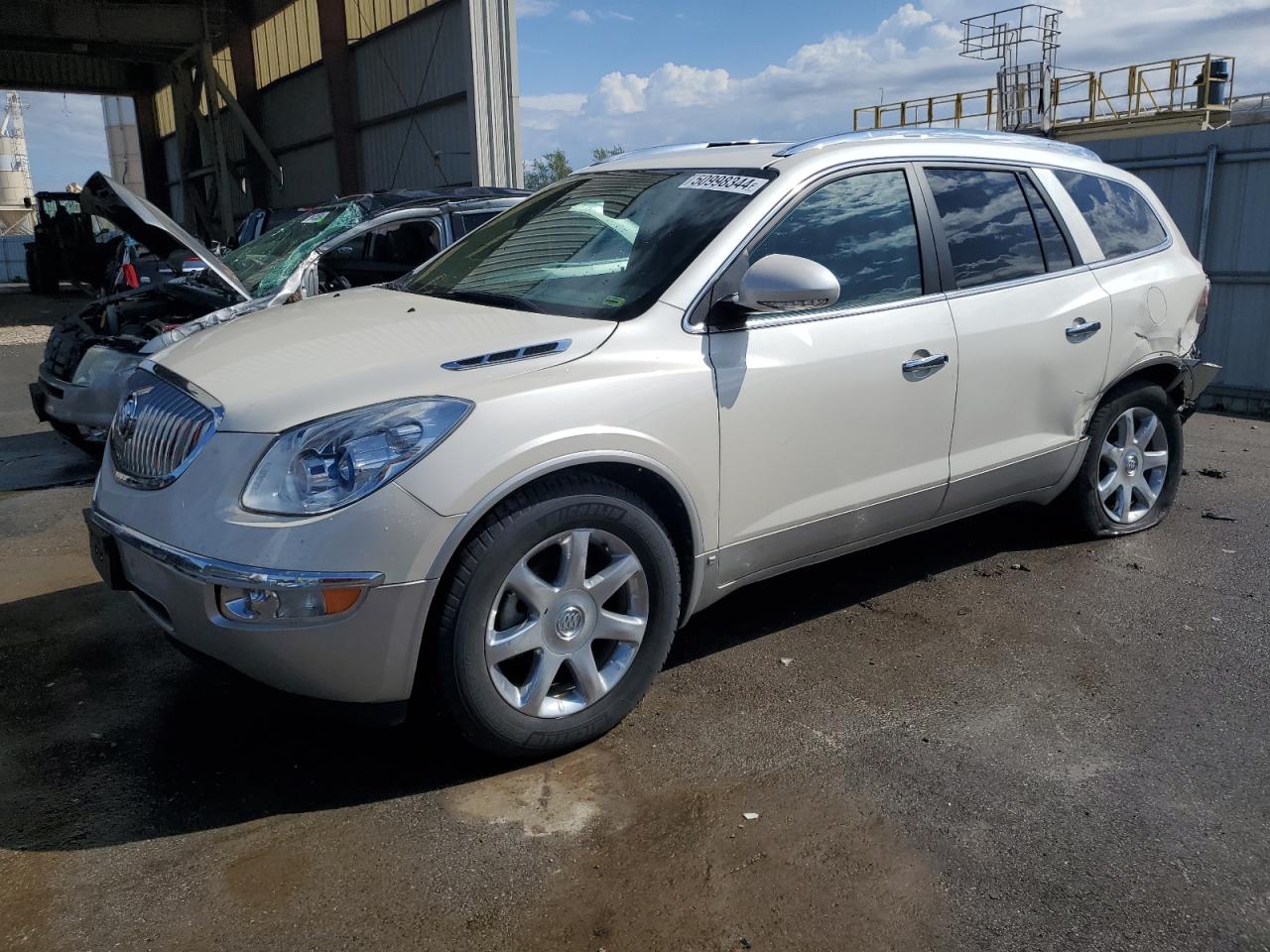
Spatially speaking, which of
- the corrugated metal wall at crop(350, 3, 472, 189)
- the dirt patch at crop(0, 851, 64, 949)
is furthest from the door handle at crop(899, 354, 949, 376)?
the corrugated metal wall at crop(350, 3, 472, 189)

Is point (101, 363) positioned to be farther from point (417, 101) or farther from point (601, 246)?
point (417, 101)

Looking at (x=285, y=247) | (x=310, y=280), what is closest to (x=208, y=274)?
(x=285, y=247)

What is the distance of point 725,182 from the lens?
352cm

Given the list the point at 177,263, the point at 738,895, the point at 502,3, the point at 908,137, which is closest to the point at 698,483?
the point at 738,895

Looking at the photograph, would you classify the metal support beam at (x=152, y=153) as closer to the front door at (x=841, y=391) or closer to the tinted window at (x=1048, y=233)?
the tinted window at (x=1048, y=233)

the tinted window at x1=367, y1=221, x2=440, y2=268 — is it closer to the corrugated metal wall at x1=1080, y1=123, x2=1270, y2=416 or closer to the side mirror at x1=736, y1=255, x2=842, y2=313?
the side mirror at x1=736, y1=255, x2=842, y2=313

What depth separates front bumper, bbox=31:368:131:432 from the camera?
5.95m

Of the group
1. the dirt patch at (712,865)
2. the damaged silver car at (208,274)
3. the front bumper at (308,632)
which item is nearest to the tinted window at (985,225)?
the dirt patch at (712,865)

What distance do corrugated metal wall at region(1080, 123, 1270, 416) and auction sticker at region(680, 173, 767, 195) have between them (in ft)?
26.4

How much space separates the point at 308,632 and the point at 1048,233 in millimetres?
3392

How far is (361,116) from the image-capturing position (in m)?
22.0

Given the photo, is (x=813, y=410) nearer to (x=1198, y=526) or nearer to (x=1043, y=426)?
(x=1043, y=426)

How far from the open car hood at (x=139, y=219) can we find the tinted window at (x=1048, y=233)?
4282mm

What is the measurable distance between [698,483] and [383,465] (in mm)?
1001
